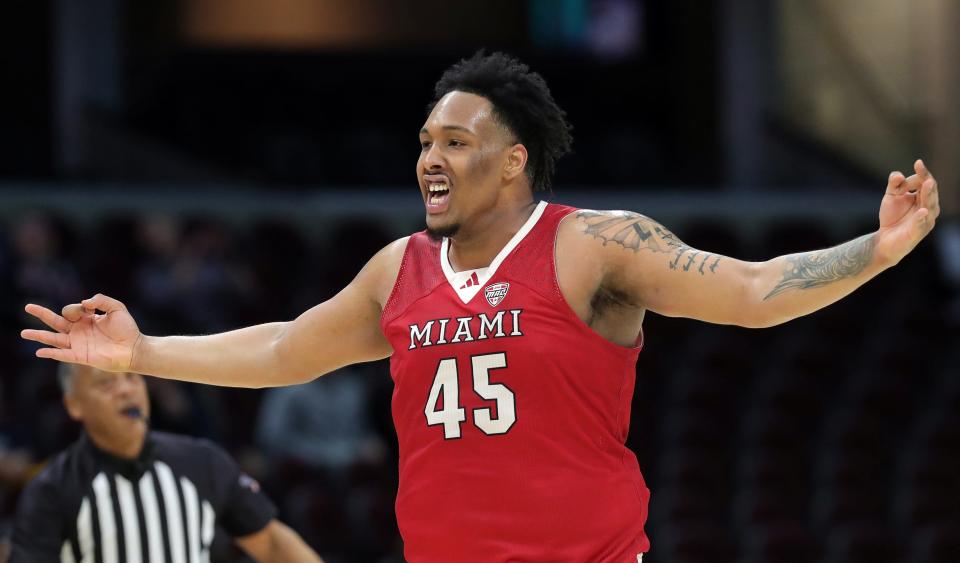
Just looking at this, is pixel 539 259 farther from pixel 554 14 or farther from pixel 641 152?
pixel 554 14

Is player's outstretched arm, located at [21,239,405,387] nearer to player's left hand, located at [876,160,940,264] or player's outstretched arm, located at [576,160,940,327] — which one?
player's outstretched arm, located at [576,160,940,327]

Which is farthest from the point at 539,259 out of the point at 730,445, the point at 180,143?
the point at 180,143

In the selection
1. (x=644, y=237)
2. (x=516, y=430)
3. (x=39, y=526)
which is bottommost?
(x=39, y=526)

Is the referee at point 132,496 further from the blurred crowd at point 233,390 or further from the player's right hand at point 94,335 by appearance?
the blurred crowd at point 233,390

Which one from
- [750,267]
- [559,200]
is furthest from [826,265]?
[559,200]

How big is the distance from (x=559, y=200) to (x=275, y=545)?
9576mm

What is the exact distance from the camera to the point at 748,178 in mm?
16422

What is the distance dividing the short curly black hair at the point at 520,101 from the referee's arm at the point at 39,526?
6.52 feet

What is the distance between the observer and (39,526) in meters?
5.11

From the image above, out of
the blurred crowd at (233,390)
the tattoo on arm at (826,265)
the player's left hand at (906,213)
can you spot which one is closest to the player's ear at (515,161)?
the tattoo on arm at (826,265)

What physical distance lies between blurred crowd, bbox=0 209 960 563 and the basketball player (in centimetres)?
420

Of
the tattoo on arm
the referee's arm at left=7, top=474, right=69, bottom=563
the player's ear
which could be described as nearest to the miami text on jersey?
the player's ear

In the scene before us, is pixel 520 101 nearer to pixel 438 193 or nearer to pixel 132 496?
pixel 438 193

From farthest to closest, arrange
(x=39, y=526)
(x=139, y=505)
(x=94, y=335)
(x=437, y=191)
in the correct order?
1. (x=139, y=505)
2. (x=39, y=526)
3. (x=94, y=335)
4. (x=437, y=191)
